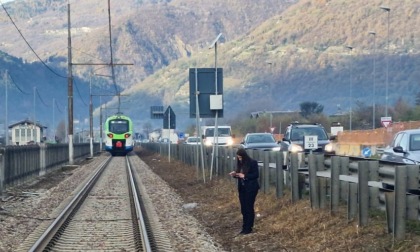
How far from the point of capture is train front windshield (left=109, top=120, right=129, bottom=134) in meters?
74.1

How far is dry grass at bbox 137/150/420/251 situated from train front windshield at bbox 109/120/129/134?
5099 centimetres

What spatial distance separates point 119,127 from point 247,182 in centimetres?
5830

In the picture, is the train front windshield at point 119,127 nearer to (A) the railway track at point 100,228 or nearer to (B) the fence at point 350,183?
(A) the railway track at point 100,228

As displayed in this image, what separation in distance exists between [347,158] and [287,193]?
4.31m

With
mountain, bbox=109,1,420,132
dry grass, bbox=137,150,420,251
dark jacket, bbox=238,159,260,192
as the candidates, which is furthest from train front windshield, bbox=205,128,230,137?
mountain, bbox=109,1,420,132

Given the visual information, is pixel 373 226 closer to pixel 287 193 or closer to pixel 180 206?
pixel 287 193

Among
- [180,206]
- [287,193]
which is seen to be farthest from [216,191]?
[287,193]

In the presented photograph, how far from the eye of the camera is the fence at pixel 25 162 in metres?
29.4

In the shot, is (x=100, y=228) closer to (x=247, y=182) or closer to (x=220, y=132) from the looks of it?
→ (x=247, y=182)

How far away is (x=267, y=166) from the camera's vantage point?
861 inches

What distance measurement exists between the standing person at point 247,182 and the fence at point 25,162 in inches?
479

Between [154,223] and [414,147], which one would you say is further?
[414,147]

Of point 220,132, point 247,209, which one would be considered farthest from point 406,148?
point 220,132

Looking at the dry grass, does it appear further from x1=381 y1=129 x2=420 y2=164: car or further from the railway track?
x1=381 y1=129 x2=420 y2=164: car
